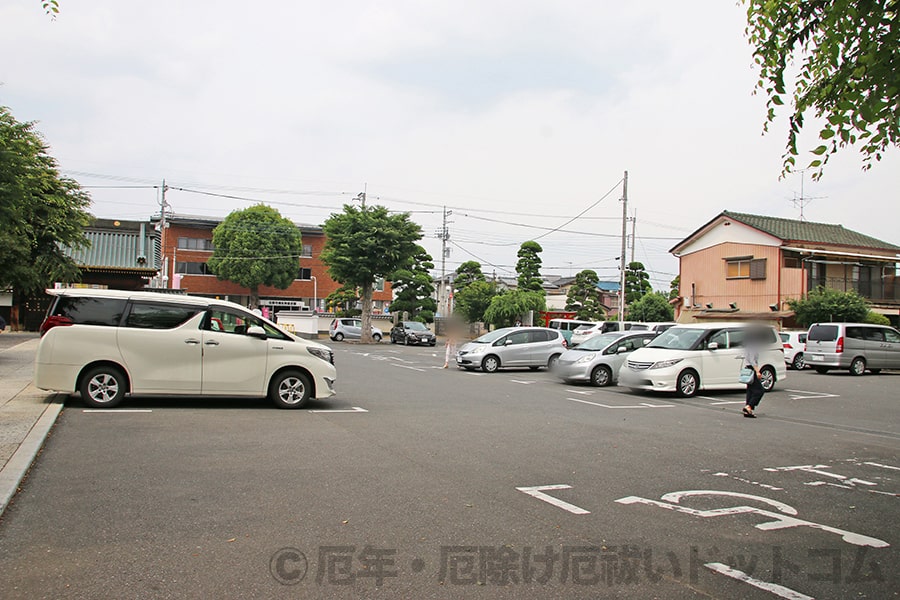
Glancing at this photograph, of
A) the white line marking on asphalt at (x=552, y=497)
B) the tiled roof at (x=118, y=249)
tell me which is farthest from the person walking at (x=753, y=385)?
the tiled roof at (x=118, y=249)

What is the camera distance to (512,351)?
915 inches

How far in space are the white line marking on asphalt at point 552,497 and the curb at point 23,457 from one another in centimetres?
437

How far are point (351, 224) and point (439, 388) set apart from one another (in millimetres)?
31118

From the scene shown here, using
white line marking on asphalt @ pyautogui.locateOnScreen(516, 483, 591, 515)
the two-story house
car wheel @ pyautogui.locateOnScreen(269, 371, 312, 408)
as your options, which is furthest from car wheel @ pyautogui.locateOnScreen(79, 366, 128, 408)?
the two-story house

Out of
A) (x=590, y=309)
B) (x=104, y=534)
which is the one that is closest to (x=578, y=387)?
(x=104, y=534)

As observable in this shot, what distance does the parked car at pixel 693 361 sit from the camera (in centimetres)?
1603

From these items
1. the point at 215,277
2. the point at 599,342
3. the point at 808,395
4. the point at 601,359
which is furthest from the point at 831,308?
the point at 215,277

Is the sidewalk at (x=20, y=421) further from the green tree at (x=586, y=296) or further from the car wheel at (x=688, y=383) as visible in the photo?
the green tree at (x=586, y=296)

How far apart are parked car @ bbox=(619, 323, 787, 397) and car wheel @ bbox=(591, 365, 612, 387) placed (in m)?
1.76

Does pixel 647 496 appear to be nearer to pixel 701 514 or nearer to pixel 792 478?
pixel 701 514

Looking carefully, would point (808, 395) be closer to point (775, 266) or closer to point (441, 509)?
point (441, 509)

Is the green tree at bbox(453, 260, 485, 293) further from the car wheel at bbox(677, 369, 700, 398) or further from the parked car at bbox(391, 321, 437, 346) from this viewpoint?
the car wheel at bbox(677, 369, 700, 398)

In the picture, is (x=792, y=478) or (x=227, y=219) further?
(x=227, y=219)

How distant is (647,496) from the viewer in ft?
21.1
